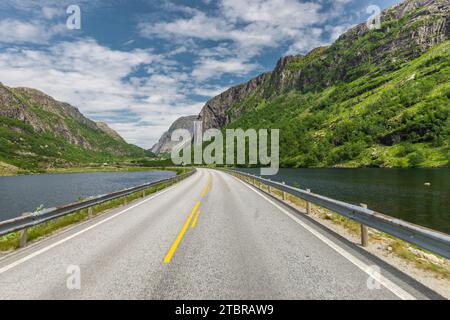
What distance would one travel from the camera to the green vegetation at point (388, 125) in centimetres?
9419

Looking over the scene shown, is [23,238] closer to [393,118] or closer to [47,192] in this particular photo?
[47,192]

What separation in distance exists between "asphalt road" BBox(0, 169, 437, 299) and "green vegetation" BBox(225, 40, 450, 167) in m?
92.7

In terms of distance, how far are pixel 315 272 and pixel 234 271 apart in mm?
1477

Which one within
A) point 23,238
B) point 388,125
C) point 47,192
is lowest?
point 47,192

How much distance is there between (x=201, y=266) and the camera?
5.29 m

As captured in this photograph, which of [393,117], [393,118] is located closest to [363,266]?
[393,118]

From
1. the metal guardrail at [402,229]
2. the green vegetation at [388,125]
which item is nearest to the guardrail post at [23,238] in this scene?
the metal guardrail at [402,229]

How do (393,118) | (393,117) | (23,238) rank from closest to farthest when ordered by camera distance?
(23,238)
(393,118)
(393,117)

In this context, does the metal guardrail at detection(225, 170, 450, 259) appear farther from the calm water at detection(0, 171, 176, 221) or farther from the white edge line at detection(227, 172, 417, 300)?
the calm water at detection(0, 171, 176, 221)

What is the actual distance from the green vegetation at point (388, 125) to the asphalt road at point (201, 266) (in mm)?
92707

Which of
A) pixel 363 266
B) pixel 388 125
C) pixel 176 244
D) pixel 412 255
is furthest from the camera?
pixel 388 125

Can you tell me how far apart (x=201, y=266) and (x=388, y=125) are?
133 meters

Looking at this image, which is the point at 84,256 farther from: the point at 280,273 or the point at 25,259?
the point at 280,273
